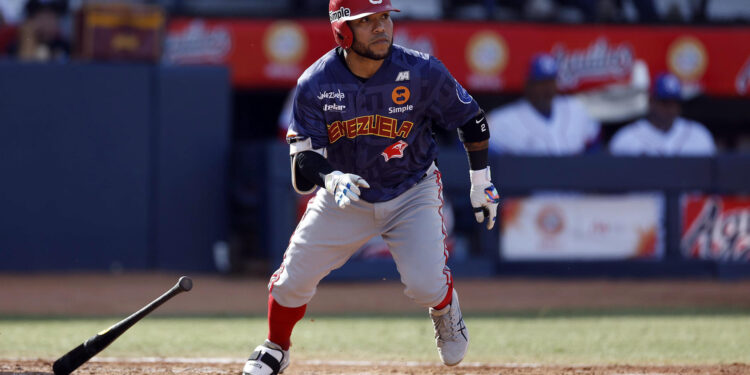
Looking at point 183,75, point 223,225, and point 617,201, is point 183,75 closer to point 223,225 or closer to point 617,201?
point 223,225

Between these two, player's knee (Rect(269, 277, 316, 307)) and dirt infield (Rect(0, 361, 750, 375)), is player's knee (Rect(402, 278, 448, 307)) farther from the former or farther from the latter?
dirt infield (Rect(0, 361, 750, 375))

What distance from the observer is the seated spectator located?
435 inches

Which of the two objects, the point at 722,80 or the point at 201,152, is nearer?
the point at 201,152

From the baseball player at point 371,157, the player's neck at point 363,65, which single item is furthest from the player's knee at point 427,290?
the player's neck at point 363,65

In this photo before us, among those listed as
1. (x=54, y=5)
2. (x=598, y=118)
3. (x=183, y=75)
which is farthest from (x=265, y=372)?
(x=598, y=118)

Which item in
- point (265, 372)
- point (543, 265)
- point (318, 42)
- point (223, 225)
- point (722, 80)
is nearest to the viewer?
point (265, 372)

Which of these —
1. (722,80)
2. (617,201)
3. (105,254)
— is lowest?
(105,254)

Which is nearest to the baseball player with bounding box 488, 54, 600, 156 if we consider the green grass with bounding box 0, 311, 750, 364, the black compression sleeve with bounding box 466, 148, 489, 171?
the green grass with bounding box 0, 311, 750, 364

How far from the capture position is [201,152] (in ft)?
35.9

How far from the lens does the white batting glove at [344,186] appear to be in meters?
4.58

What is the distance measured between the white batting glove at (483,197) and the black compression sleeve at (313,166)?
0.79 meters

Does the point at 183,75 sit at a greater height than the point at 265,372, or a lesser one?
greater

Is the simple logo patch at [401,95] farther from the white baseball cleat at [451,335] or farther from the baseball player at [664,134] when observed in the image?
the baseball player at [664,134]

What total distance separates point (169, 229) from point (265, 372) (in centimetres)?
590
